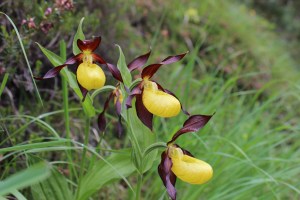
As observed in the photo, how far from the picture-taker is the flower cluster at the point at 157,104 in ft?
3.40

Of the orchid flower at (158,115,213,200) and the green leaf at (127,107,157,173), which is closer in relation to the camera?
the orchid flower at (158,115,213,200)

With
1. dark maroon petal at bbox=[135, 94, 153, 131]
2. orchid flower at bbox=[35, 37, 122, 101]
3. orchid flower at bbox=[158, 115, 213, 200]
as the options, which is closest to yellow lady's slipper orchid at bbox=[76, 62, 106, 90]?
orchid flower at bbox=[35, 37, 122, 101]

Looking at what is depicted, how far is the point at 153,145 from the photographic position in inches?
42.6

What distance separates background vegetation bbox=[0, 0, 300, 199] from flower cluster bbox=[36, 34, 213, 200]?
0.59 ft

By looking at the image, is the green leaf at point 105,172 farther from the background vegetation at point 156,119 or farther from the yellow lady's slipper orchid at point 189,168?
the yellow lady's slipper orchid at point 189,168

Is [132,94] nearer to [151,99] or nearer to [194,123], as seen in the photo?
[151,99]

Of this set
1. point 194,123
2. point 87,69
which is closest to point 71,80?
point 87,69

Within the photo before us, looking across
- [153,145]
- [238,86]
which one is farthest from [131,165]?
[238,86]

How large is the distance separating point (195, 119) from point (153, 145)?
0.40 ft

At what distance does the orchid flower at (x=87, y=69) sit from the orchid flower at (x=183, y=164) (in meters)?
0.21

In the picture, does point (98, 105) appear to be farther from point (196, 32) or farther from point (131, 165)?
point (196, 32)

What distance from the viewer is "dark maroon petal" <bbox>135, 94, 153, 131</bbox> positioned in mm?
1124

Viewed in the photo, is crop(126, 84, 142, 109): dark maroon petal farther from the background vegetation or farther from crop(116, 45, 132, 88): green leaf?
the background vegetation

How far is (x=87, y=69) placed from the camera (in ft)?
3.57
